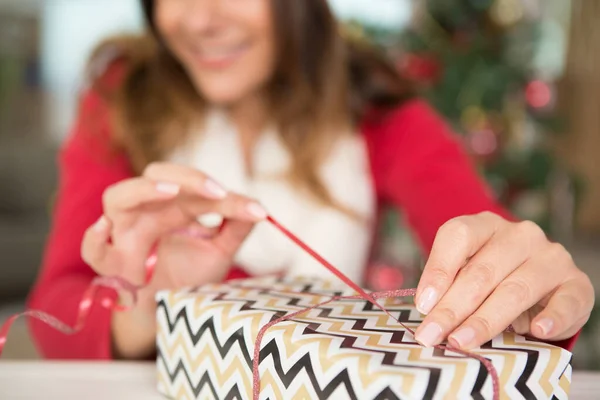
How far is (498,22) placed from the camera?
188 centimetres

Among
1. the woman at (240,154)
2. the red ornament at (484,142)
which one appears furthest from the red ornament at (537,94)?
the woman at (240,154)

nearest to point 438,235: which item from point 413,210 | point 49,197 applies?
point 413,210

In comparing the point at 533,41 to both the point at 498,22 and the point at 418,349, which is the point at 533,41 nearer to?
the point at 498,22

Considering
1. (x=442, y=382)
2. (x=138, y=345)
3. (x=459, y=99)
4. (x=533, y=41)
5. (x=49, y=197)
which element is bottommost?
(x=49, y=197)

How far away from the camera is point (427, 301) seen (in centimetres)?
38

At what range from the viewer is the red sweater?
2.27 feet

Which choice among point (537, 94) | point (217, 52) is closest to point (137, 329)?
point (217, 52)

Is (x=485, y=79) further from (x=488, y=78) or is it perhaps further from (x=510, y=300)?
(x=510, y=300)

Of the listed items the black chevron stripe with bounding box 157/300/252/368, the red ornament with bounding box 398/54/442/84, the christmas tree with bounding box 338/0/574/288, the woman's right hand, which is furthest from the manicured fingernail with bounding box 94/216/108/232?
the red ornament with bounding box 398/54/442/84

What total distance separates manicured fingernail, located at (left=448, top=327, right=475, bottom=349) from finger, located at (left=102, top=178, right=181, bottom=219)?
260 mm

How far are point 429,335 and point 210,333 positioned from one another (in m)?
0.15

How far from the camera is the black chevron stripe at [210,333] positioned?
0.40m

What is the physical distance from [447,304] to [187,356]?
0.62 feet

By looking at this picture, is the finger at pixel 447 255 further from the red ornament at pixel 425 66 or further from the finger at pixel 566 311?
A: the red ornament at pixel 425 66
